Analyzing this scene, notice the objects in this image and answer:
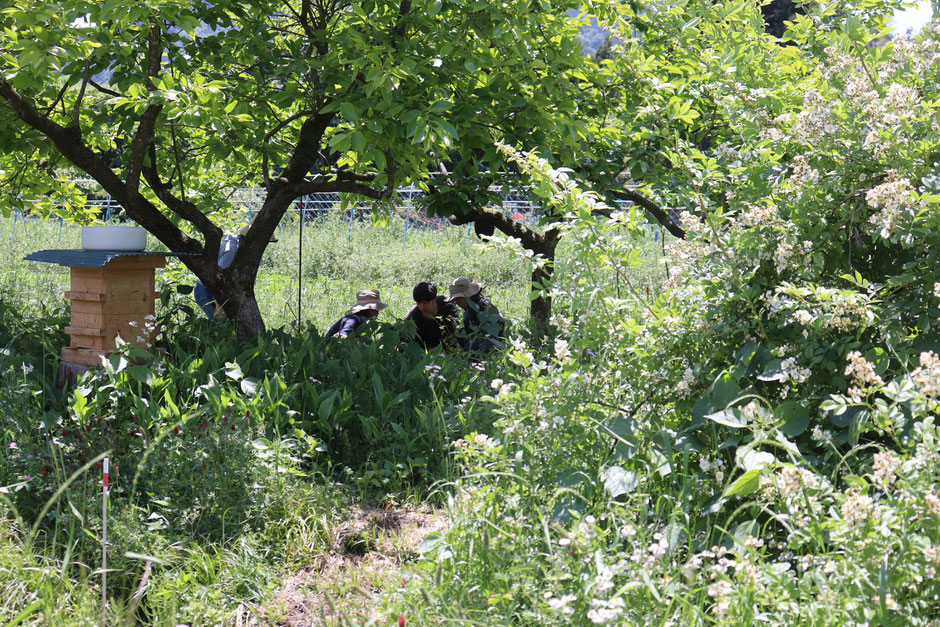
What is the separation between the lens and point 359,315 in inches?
243

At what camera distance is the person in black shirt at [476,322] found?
5375 millimetres

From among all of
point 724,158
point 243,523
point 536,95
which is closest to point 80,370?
point 243,523

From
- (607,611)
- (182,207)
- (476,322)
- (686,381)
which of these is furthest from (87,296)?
(607,611)

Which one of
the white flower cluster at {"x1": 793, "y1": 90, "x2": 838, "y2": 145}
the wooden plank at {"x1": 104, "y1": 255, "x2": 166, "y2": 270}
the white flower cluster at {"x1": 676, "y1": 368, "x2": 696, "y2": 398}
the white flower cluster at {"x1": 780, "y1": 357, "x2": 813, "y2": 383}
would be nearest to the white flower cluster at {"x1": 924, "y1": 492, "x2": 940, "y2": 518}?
the white flower cluster at {"x1": 780, "y1": 357, "x2": 813, "y2": 383}

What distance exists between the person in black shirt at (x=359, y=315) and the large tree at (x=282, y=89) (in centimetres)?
64

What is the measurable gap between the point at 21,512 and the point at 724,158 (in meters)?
3.12

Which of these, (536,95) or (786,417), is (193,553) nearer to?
(786,417)

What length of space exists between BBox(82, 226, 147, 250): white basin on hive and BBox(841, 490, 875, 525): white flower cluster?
13.5ft

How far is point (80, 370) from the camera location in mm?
4344

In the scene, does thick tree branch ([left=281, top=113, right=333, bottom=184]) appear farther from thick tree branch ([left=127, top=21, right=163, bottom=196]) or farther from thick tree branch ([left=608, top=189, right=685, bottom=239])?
thick tree branch ([left=608, top=189, right=685, bottom=239])

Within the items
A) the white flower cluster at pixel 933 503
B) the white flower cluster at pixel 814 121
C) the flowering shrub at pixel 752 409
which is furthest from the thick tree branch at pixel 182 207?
the white flower cluster at pixel 933 503

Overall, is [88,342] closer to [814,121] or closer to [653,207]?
[814,121]

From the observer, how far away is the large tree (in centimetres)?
396

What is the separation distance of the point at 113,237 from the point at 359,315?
2.07m
